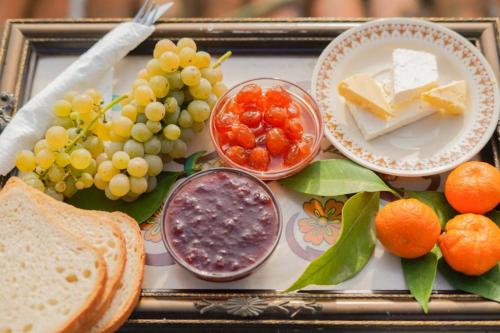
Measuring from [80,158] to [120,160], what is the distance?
83 millimetres

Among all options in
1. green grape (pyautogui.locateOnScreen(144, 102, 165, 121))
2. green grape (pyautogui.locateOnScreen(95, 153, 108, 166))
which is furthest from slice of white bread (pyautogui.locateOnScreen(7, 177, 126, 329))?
green grape (pyautogui.locateOnScreen(144, 102, 165, 121))

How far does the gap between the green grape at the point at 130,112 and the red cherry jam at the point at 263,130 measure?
19cm

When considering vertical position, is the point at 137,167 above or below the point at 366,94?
below

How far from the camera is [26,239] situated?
129 centimetres

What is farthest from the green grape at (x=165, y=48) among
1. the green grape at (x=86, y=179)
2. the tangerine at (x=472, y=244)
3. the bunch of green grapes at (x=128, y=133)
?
the tangerine at (x=472, y=244)

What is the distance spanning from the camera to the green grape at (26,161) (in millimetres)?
1367

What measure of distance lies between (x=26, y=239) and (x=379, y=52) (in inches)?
37.4

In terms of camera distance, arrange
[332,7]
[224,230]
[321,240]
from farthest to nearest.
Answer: [332,7] → [321,240] → [224,230]

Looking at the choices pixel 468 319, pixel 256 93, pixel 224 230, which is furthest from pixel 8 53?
pixel 468 319

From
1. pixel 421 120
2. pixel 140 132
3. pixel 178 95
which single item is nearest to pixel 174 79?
pixel 178 95

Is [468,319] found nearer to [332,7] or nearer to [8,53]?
[332,7]

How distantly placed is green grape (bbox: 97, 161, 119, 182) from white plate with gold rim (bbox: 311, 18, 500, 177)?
1.61ft

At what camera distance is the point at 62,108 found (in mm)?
1408

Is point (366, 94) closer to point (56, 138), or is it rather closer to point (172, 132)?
point (172, 132)
